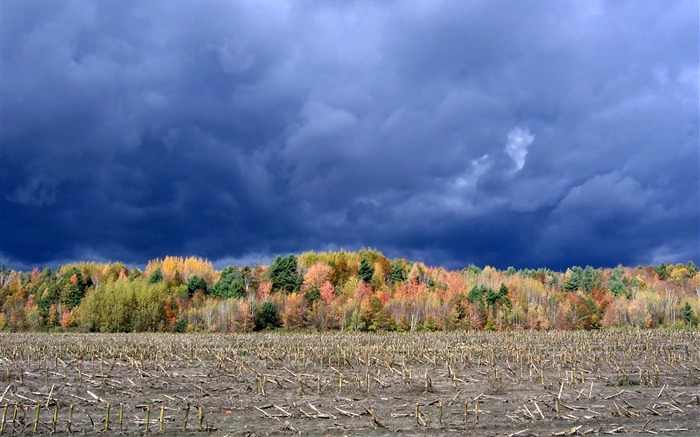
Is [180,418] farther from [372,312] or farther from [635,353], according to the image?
[372,312]

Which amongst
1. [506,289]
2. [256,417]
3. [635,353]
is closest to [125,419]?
[256,417]

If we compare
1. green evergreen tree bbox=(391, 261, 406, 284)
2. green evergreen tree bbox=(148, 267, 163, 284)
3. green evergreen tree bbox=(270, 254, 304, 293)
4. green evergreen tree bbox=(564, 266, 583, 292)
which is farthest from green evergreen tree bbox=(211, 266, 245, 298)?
green evergreen tree bbox=(564, 266, 583, 292)

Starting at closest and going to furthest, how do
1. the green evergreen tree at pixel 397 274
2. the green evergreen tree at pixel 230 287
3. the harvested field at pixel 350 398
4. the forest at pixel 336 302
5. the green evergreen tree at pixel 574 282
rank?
the harvested field at pixel 350 398 < the forest at pixel 336 302 < the green evergreen tree at pixel 230 287 < the green evergreen tree at pixel 397 274 < the green evergreen tree at pixel 574 282

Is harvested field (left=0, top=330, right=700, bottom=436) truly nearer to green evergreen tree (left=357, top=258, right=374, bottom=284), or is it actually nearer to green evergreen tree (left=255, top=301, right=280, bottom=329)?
green evergreen tree (left=255, top=301, right=280, bottom=329)

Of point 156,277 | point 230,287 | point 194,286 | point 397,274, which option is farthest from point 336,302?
point 156,277

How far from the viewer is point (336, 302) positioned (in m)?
119

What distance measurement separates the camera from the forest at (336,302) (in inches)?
4161

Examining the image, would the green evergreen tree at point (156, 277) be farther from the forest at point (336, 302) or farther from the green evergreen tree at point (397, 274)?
the green evergreen tree at point (397, 274)

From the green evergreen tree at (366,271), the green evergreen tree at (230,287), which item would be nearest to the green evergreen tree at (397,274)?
the green evergreen tree at (366,271)

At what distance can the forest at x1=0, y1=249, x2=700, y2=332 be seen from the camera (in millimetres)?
105688

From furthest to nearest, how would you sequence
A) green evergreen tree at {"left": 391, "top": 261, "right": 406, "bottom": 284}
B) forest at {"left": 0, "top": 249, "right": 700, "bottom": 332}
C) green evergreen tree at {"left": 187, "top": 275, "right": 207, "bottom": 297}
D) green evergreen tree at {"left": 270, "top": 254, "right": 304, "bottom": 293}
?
1. green evergreen tree at {"left": 391, "top": 261, "right": 406, "bottom": 284}
2. green evergreen tree at {"left": 270, "top": 254, "right": 304, "bottom": 293}
3. green evergreen tree at {"left": 187, "top": 275, "right": 207, "bottom": 297}
4. forest at {"left": 0, "top": 249, "right": 700, "bottom": 332}

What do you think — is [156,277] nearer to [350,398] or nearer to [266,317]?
[266,317]

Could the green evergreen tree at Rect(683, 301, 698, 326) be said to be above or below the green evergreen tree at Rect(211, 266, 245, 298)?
below

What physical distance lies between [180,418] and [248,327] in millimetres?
84767
